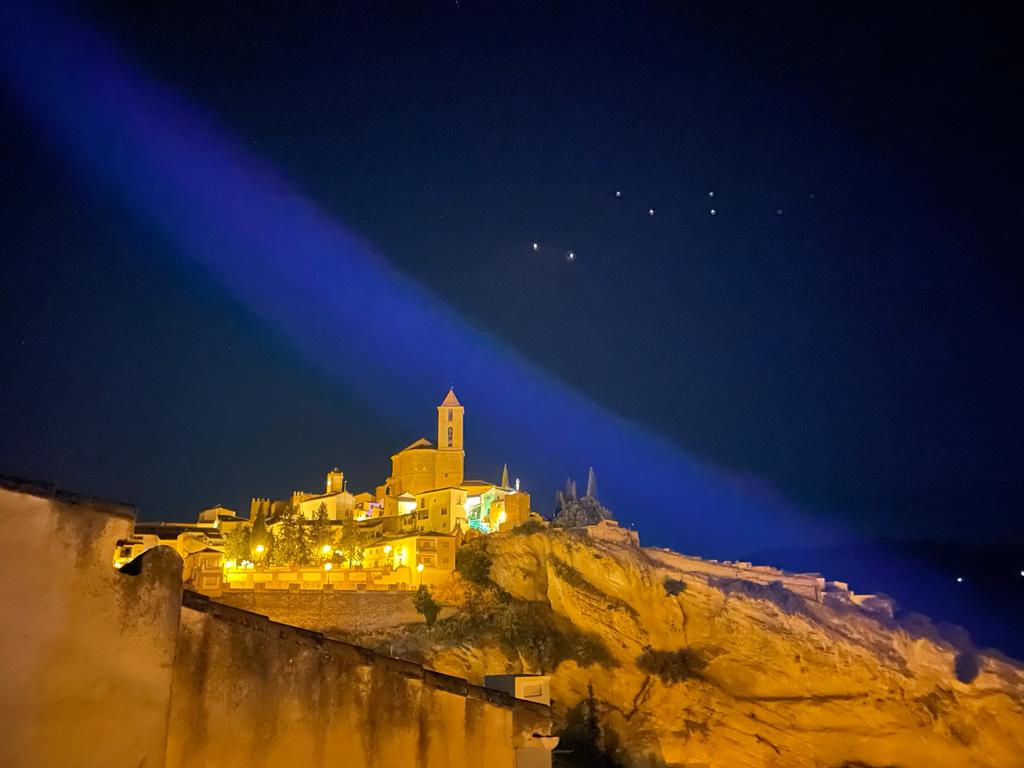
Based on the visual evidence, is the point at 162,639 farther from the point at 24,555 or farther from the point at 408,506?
the point at 408,506

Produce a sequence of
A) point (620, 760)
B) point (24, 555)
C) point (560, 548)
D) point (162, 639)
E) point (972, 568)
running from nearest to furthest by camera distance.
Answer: point (24, 555) → point (162, 639) → point (620, 760) → point (560, 548) → point (972, 568)

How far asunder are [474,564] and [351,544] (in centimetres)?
978

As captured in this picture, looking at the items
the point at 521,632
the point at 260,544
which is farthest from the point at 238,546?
the point at 521,632

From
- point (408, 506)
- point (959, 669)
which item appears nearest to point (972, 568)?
point (959, 669)

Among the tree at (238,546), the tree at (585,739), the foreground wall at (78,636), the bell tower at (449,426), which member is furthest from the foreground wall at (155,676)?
the bell tower at (449,426)

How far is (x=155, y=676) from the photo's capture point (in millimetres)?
5227

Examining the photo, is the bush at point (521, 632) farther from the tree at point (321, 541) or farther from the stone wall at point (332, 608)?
the tree at point (321, 541)

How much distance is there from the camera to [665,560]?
148ft

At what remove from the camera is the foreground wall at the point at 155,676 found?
15.5 feet

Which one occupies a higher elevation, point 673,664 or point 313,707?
point 313,707

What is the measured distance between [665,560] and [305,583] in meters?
20.6

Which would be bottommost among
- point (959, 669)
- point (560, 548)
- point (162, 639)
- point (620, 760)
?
point (620, 760)

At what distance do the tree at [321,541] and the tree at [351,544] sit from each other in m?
0.70

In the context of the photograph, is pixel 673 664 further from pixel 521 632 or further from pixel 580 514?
pixel 580 514
